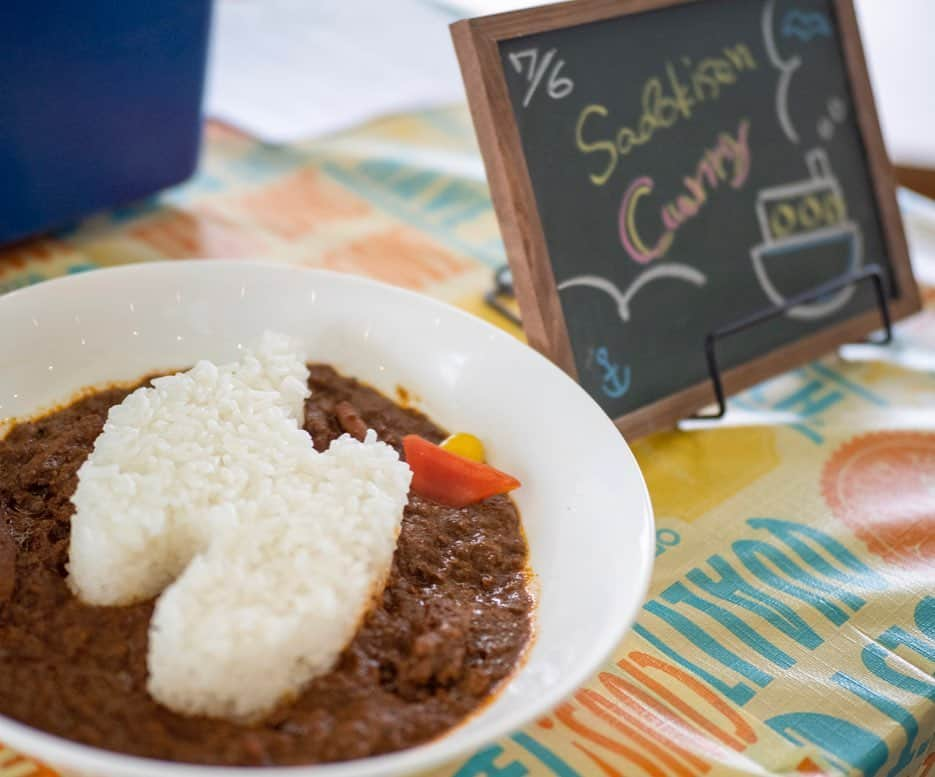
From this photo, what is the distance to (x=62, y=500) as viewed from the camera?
3.54ft

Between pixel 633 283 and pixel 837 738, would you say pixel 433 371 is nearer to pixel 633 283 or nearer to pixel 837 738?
pixel 633 283

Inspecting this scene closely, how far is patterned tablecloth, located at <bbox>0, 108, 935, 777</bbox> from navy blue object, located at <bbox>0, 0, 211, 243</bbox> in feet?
0.29

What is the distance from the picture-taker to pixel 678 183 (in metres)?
1.51

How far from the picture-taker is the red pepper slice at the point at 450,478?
1.18 metres

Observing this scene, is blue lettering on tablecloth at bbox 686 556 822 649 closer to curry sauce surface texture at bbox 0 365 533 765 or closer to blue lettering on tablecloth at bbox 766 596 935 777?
blue lettering on tablecloth at bbox 766 596 935 777

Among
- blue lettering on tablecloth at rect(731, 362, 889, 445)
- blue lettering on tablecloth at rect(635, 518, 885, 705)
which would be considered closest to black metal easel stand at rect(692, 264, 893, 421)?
blue lettering on tablecloth at rect(731, 362, 889, 445)

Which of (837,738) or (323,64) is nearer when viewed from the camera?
(837,738)

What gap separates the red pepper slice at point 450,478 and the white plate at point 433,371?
1.7 inches

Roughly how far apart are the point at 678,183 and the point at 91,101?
928 millimetres

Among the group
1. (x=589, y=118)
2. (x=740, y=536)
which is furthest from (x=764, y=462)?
(x=589, y=118)

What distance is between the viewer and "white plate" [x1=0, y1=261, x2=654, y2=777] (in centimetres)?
100

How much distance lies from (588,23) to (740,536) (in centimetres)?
71

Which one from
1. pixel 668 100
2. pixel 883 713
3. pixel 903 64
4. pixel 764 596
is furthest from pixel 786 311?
pixel 903 64

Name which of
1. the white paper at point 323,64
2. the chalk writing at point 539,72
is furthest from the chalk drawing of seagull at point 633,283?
the white paper at point 323,64
